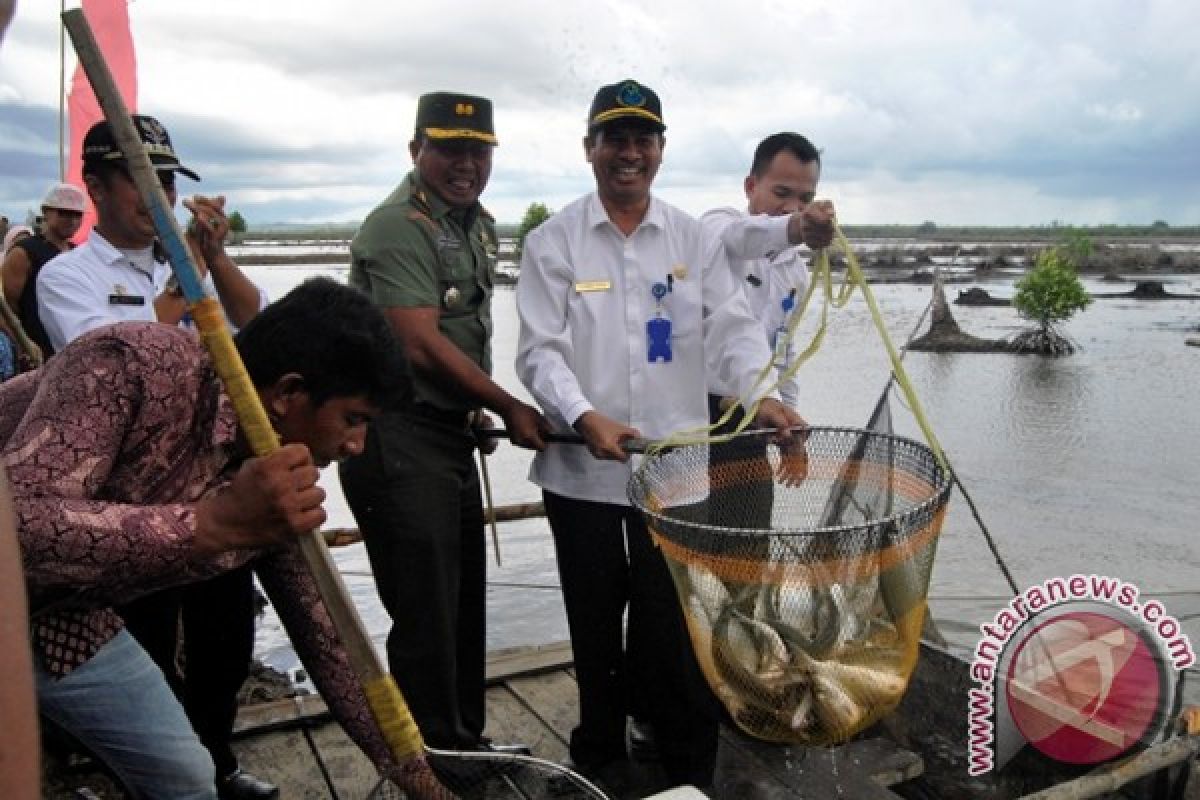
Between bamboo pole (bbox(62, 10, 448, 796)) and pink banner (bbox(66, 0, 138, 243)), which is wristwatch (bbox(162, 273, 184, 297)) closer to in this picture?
bamboo pole (bbox(62, 10, 448, 796))

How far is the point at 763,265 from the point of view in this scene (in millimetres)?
4176

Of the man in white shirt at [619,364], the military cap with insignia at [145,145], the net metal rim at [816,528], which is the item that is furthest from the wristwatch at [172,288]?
the net metal rim at [816,528]

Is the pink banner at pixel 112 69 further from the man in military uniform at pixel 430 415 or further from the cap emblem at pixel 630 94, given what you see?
the cap emblem at pixel 630 94

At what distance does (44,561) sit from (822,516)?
2.16m

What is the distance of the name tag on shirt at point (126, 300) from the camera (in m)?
3.14

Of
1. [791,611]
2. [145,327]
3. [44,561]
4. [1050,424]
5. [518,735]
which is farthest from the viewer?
[1050,424]

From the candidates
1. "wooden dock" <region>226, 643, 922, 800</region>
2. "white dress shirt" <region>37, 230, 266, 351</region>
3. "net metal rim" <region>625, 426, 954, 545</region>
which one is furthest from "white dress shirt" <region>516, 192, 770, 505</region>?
"white dress shirt" <region>37, 230, 266, 351</region>

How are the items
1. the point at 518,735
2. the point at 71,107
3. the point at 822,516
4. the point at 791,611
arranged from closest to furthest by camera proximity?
the point at 791,611, the point at 822,516, the point at 518,735, the point at 71,107

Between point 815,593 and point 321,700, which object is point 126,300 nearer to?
point 321,700

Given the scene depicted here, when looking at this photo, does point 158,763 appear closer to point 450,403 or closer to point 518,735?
point 450,403

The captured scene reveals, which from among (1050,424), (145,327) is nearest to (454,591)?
(145,327)

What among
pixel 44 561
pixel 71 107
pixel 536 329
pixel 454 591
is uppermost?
pixel 71 107

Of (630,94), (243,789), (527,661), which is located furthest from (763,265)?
(243,789)

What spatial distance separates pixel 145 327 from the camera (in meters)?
1.91
